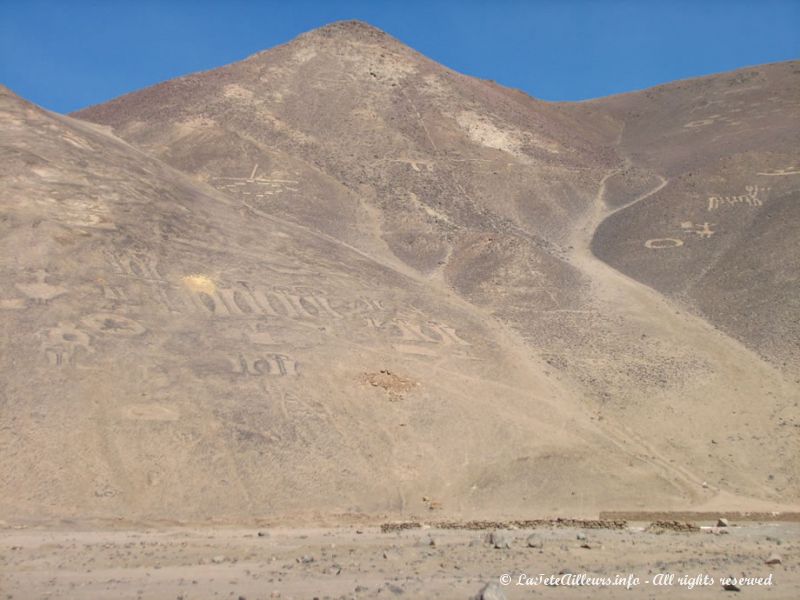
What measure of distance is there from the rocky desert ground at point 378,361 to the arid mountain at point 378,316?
0.10m

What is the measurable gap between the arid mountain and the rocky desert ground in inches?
4.0

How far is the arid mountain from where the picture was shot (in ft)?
62.0

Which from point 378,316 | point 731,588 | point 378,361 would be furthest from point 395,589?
point 378,316

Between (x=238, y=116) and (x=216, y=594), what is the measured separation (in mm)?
34297

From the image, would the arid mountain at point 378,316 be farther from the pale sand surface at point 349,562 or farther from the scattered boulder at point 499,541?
the scattered boulder at point 499,541

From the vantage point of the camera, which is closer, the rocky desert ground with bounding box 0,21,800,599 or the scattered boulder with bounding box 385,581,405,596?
the scattered boulder with bounding box 385,581,405,596

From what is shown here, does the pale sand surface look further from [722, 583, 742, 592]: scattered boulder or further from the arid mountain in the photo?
the arid mountain

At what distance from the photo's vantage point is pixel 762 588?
38.5 ft

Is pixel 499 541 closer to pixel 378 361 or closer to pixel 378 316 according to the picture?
pixel 378 361

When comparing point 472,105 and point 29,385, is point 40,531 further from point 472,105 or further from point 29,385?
point 472,105

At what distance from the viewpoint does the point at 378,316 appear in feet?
86.7

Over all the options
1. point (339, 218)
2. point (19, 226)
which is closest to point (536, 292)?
point (339, 218)

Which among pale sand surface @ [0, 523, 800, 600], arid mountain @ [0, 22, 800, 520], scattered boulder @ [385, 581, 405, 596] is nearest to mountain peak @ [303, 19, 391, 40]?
arid mountain @ [0, 22, 800, 520]

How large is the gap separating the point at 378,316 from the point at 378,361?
2.93 metres
